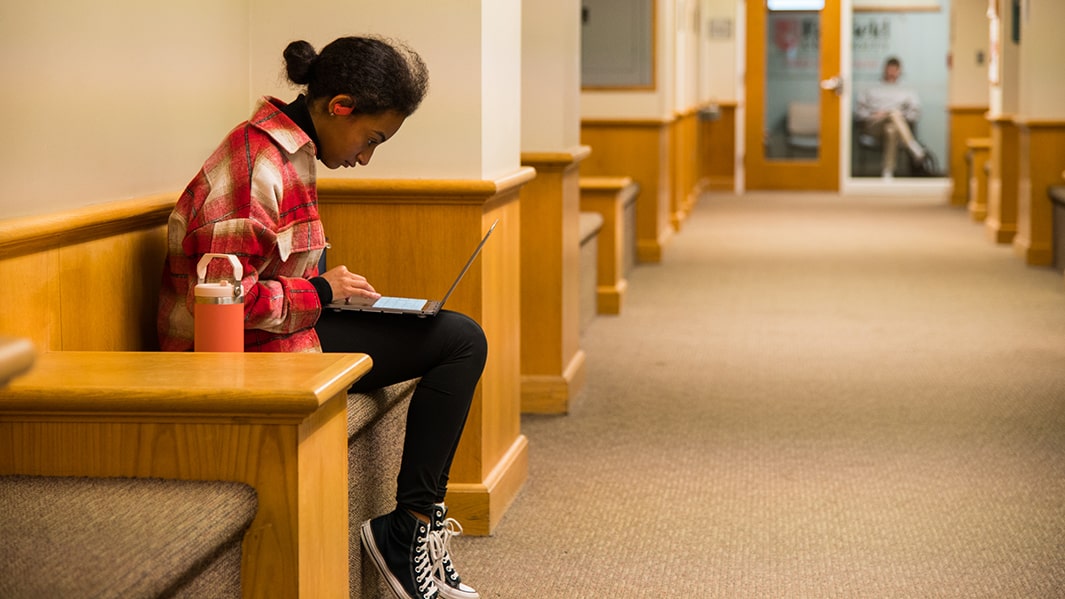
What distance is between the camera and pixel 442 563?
9.07 ft

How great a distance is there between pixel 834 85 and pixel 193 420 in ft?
46.8

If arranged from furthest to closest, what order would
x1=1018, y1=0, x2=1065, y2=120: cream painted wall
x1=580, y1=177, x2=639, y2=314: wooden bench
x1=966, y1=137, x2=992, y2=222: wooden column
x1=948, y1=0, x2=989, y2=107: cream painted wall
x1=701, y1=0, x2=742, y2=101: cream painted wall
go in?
1. x1=701, y1=0, x2=742, y2=101: cream painted wall
2. x1=948, y1=0, x2=989, y2=107: cream painted wall
3. x1=966, y1=137, x2=992, y2=222: wooden column
4. x1=1018, y1=0, x2=1065, y2=120: cream painted wall
5. x1=580, y1=177, x2=639, y2=314: wooden bench

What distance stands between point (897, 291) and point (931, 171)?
8161 millimetres

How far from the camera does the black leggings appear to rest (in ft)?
8.84

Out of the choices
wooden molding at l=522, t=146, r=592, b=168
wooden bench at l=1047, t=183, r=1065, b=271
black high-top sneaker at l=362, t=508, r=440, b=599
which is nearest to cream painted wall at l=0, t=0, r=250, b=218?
black high-top sneaker at l=362, t=508, r=440, b=599

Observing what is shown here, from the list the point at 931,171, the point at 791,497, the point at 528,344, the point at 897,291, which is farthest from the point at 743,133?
the point at 791,497

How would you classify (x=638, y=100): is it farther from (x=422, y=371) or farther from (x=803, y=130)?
(x=803, y=130)

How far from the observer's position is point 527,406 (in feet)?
15.9

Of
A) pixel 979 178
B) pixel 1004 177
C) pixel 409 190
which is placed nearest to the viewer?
pixel 409 190

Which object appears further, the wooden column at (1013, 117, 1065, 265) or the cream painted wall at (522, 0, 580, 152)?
the wooden column at (1013, 117, 1065, 265)

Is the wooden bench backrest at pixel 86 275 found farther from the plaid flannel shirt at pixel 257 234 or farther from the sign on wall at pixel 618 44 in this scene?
the sign on wall at pixel 618 44

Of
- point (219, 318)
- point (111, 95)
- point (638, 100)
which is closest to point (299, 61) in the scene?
point (111, 95)

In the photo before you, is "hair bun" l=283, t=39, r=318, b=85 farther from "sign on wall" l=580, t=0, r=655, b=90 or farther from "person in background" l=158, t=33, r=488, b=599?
"sign on wall" l=580, t=0, r=655, b=90

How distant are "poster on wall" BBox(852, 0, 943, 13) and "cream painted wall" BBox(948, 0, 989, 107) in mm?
1816
